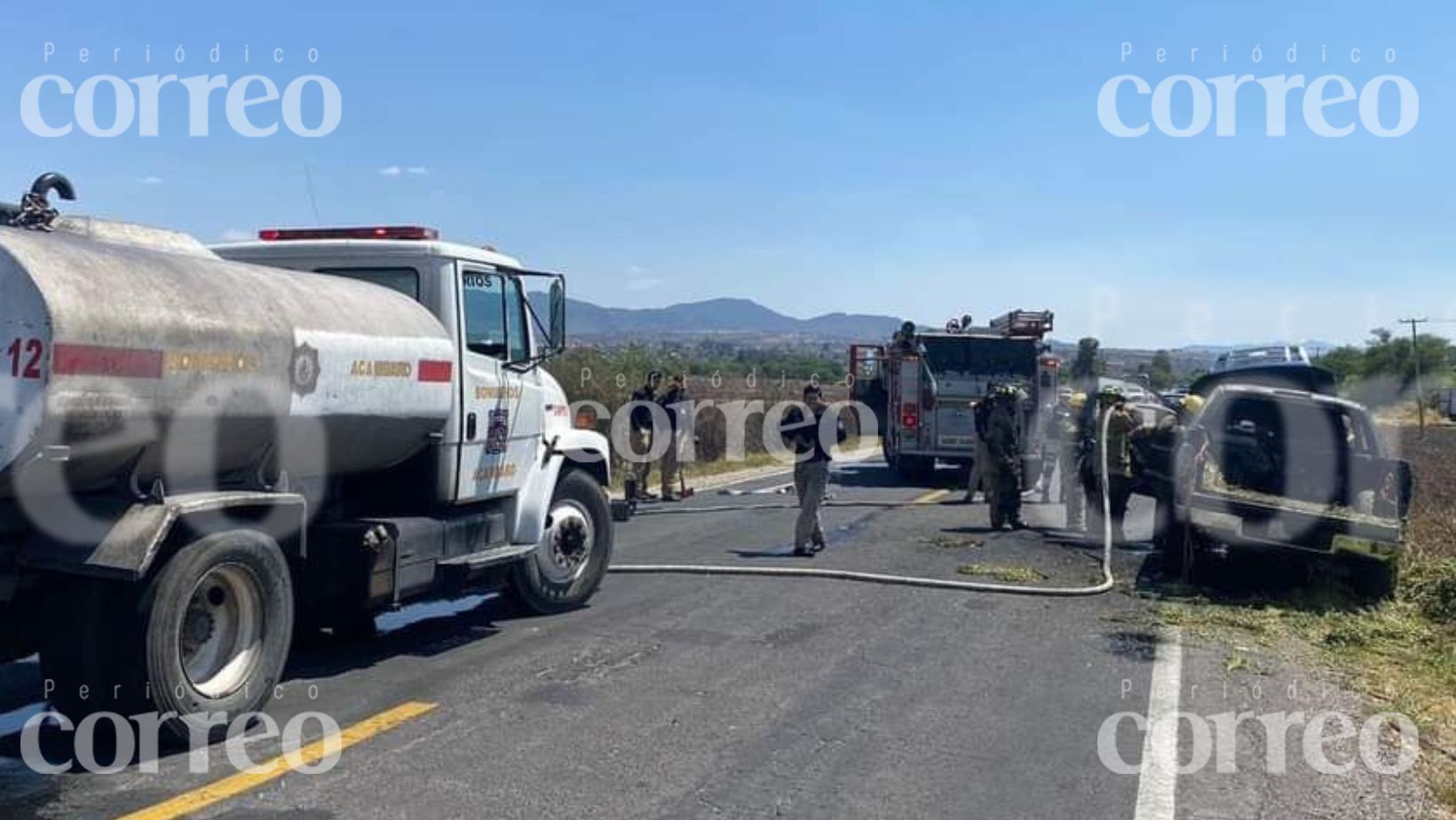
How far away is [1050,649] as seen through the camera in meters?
8.95

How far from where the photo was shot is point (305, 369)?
23.2 feet

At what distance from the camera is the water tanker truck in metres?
5.84

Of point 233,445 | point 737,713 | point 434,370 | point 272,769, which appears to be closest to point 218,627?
point 233,445

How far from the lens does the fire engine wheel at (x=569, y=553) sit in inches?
381

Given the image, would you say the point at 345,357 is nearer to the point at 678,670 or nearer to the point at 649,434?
the point at 678,670

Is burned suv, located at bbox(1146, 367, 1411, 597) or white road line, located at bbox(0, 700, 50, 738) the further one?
burned suv, located at bbox(1146, 367, 1411, 597)

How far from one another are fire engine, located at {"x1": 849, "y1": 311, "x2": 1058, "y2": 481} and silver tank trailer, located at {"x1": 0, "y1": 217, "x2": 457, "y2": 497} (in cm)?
1436

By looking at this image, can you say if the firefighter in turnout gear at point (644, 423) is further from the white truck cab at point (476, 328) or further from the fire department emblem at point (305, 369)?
the fire department emblem at point (305, 369)

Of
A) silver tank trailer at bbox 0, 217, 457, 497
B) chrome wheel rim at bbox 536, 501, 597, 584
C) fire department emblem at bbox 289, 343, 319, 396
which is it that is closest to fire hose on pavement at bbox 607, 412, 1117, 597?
chrome wheel rim at bbox 536, 501, 597, 584

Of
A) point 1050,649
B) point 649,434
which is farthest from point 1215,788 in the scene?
point 649,434

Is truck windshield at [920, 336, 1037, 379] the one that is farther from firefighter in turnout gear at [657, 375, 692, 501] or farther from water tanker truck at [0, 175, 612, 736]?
water tanker truck at [0, 175, 612, 736]

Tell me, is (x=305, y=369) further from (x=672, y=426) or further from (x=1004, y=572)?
(x=672, y=426)

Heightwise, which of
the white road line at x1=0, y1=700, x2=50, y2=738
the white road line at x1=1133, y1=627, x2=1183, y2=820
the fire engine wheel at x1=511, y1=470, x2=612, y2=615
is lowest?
the white road line at x1=1133, y1=627, x2=1183, y2=820

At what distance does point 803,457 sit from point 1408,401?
215 ft
